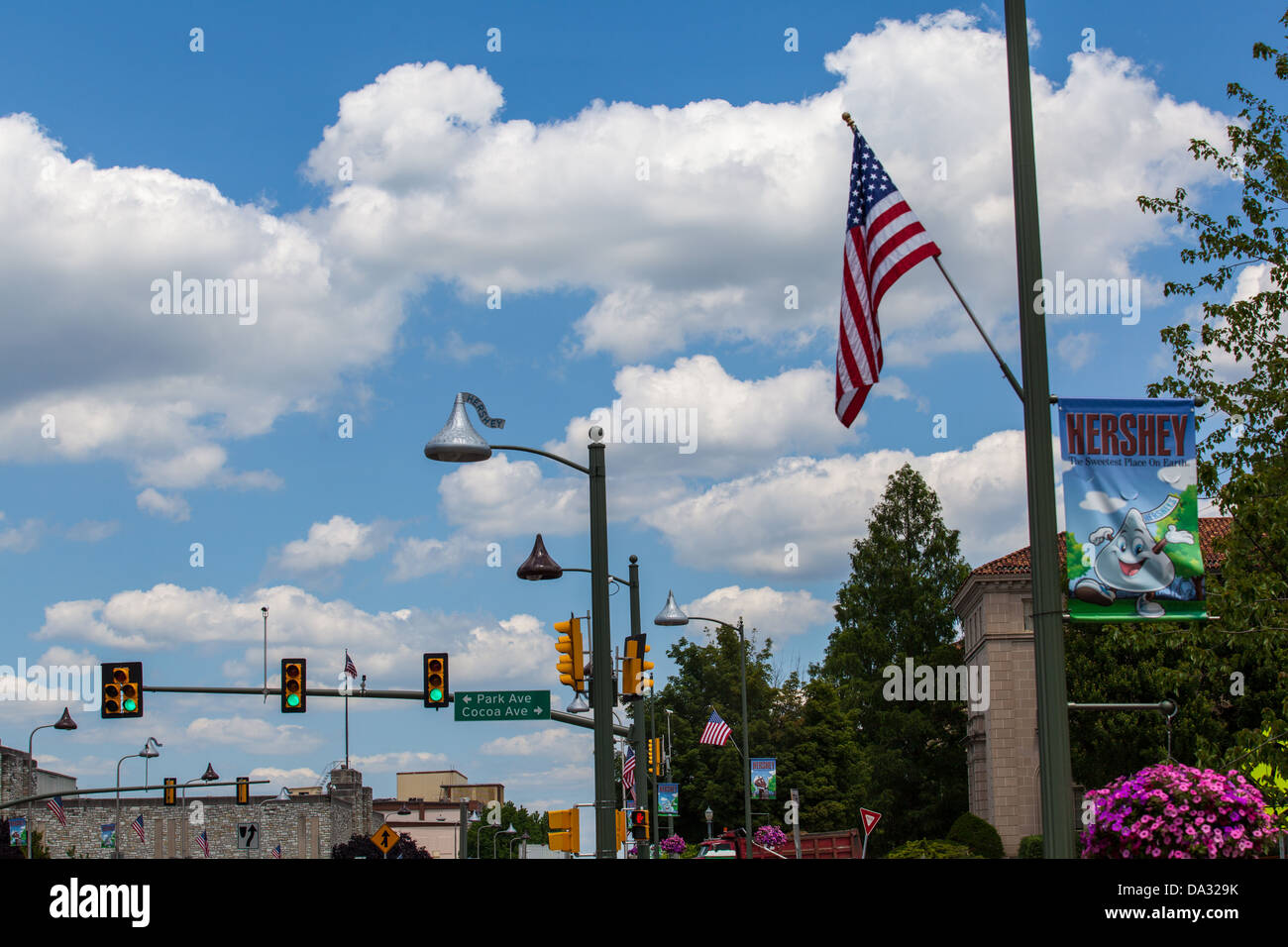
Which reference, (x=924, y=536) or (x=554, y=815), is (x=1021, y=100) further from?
(x=924, y=536)

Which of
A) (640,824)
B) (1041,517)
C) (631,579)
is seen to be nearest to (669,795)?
(640,824)

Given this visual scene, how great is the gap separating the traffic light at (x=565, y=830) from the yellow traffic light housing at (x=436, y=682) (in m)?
6.17

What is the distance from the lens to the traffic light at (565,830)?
21375mm

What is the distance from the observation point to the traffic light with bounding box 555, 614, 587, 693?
21.9m

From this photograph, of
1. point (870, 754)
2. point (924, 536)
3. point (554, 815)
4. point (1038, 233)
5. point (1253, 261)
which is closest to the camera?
point (1038, 233)

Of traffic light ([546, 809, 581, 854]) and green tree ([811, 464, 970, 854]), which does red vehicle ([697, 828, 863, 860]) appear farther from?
traffic light ([546, 809, 581, 854])

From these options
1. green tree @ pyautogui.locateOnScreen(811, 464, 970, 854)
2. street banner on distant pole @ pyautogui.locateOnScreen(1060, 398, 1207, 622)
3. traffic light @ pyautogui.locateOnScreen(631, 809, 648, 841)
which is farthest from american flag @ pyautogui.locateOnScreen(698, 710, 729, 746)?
street banner on distant pole @ pyautogui.locateOnScreen(1060, 398, 1207, 622)

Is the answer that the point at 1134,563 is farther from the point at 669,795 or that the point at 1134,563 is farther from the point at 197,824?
the point at 197,824

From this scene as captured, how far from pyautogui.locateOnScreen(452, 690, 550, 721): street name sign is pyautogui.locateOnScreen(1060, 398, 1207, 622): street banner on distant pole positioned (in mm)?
13858

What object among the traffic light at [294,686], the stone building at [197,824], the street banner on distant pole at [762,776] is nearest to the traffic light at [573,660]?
the traffic light at [294,686]

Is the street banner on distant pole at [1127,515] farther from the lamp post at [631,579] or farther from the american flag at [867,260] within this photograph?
the lamp post at [631,579]

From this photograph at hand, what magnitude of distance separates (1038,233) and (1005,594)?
2118 inches

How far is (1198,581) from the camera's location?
10219mm
